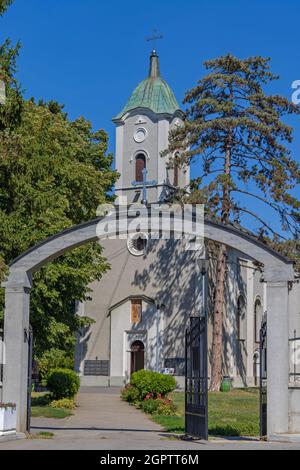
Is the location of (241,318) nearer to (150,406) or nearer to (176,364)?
(176,364)

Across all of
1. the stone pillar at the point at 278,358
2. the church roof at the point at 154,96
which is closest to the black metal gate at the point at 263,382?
the stone pillar at the point at 278,358

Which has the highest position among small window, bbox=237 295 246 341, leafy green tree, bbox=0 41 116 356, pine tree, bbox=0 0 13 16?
pine tree, bbox=0 0 13 16

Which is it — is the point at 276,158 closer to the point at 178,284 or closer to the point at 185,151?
the point at 185,151

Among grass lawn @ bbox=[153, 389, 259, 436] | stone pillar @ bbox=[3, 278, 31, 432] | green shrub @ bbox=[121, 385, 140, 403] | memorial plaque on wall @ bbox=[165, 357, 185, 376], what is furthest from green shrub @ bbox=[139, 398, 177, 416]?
memorial plaque on wall @ bbox=[165, 357, 185, 376]

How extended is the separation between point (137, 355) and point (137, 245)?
6549mm

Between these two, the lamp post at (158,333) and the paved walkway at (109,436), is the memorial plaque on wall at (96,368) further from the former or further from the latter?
the paved walkway at (109,436)

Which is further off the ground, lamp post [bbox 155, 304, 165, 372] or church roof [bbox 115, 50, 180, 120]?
church roof [bbox 115, 50, 180, 120]

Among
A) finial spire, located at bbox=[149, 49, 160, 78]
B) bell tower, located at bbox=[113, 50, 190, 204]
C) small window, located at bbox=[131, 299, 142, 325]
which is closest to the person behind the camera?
small window, located at bbox=[131, 299, 142, 325]

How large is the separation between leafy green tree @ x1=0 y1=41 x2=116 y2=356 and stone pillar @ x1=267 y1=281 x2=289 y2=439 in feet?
25.8

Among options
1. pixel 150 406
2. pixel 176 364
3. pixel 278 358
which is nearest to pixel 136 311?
pixel 176 364

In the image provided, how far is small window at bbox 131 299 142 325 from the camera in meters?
43.3

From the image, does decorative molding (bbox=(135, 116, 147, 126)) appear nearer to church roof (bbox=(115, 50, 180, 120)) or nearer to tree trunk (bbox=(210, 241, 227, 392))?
church roof (bbox=(115, 50, 180, 120))

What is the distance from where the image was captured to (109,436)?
1535 centimetres

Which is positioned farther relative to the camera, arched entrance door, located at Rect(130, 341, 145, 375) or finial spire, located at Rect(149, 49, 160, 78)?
finial spire, located at Rect(149, 49, 160, 78)
